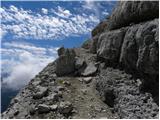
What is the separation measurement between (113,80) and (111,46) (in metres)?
3.29

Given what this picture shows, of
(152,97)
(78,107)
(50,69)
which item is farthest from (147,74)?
(50,69)

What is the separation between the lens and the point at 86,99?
2788 centimetres

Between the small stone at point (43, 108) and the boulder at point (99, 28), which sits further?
the boulder at point (99, 28)

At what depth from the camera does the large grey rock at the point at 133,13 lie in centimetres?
2616

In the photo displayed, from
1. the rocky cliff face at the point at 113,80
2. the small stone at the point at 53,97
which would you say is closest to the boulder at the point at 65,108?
the rocky cliff face at the point at 113,80

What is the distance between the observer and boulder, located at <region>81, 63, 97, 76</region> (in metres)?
32.5

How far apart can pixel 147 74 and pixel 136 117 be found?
3.63 meters

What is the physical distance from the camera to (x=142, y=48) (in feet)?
79.2

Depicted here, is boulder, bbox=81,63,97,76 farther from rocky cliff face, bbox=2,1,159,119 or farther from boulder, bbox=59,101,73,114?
boulder, bbox=59,101,73,114

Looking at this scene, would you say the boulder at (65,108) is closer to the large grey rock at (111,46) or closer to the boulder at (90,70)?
the large grey rock at (111,46)

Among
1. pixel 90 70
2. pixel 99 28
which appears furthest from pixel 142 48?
pixel 99 28

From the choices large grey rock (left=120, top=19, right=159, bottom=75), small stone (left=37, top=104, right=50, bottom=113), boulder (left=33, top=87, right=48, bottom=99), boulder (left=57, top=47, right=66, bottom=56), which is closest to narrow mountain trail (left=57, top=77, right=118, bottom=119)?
boulder (left=33, top=87, right=48, bottom=99)

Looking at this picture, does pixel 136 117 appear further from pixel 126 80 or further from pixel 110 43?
pixel 110 43

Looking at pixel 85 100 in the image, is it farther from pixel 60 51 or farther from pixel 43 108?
pixel 60 51
